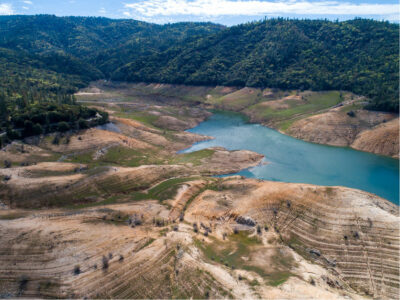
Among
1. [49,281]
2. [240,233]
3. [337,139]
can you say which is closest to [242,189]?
[240,233]

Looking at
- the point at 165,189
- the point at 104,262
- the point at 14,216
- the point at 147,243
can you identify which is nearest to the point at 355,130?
the point at 165,189

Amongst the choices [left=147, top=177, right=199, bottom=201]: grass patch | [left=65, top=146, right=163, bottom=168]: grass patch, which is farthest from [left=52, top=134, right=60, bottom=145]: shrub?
[left=147, top=177, right=199, bottom=201]: grass patch

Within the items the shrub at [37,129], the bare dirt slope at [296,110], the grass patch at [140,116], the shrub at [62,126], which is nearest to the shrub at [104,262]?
the shrub at [37,129]

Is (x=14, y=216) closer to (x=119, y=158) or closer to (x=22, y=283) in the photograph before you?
(x=22, y=283)

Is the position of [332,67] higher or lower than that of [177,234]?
higher

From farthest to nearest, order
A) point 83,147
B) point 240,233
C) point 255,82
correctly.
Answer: point 255,82 < point 83,147 < point 240,233

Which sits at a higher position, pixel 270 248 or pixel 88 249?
pixel 88 249

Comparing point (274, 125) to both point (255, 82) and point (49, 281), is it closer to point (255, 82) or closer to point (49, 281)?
point (255, 82)

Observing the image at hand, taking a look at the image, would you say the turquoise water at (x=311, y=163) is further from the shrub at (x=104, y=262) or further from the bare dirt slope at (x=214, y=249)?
the shrub at (x=104, y=262)

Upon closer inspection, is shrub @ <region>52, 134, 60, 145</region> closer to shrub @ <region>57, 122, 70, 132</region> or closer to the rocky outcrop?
shrub @ <region>57, 122, 70, 132</region>
